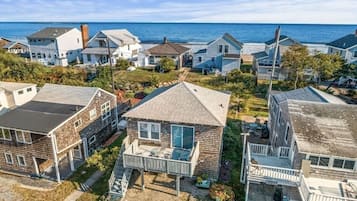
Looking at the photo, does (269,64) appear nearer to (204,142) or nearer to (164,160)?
(204,142)

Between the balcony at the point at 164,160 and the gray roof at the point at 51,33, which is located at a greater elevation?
the gray roof at the point at 51,33

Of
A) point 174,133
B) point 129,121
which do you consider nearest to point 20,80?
point 129,121

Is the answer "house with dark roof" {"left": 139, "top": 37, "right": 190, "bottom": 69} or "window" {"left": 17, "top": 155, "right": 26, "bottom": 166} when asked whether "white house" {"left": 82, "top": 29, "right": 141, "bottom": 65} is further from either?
"window" {"left": 17, "top": 155, "right": 26, "bottom": 166}

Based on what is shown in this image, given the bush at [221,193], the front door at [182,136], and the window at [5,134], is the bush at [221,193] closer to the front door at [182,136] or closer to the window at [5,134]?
the front door at [182,136]

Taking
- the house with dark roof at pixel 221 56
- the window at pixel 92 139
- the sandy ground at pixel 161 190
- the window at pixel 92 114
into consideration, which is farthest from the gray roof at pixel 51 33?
the sandy ground at pixel 161 190

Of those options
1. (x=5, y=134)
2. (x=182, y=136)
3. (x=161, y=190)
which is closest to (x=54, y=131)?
(x=5, y=134)

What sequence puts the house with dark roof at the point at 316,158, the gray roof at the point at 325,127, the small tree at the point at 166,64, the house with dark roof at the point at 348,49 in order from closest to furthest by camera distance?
the house with dark roof at the point at 316,158
the gray roof at the point at 325,127
the house with dark roof at the point at 348,49
the small tree at the point at 166,64
